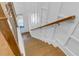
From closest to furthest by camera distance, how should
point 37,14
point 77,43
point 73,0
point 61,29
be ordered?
point 73,0 → point 77,43 → point 61,29 → point 37,14

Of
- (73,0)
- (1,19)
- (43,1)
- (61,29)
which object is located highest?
(1,19)

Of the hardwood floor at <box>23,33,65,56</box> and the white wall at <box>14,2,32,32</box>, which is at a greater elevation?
the white wall at <box>14,2,32,32</box>

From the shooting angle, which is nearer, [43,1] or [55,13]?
[55,13]

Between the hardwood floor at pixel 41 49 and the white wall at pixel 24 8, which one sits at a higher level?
the white wall at pixel 24 8

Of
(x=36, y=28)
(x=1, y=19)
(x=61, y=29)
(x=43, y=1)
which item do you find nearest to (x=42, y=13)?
(x=43, y=1)

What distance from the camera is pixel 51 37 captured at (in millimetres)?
3076

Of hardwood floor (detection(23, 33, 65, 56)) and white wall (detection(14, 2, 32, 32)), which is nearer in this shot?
hardwood floor (detection(23, 33, 65, 56))

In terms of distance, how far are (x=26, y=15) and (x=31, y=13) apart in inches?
9.2

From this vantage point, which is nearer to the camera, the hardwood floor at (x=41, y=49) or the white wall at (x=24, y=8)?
the hardwood floor at (x=41, y=49)

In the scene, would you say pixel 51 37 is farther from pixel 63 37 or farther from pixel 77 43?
pixel 77 43

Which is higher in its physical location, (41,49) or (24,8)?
(24,8)

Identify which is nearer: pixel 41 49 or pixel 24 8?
pixel 41 49

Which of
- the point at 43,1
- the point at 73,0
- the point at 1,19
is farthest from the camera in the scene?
the point at 43,1

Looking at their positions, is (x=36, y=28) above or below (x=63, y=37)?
below
